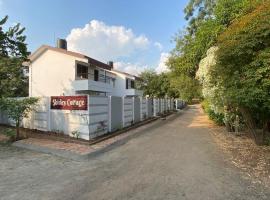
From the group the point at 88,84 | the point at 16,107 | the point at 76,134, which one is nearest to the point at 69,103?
the point at 76,134

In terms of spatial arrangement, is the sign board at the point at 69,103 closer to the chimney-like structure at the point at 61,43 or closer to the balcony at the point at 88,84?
the balcony at the point at 88,84

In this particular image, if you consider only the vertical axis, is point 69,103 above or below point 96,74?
below

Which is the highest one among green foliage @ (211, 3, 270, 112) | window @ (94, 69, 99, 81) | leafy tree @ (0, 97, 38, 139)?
window @ (94, 69, 99, 81)

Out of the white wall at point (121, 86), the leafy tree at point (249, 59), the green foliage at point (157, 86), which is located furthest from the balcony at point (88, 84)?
the green foliage at point (157, 86)

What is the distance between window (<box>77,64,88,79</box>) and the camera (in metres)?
27.9

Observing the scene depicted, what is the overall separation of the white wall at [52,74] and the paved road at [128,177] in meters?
16.8

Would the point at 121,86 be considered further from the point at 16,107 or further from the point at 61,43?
the point at 16,107

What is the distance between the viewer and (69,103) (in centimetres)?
1266

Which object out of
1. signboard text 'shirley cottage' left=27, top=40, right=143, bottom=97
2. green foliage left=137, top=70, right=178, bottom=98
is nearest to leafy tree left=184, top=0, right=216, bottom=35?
signboard text 'shirley cottage' left=27, top=40, right=143, bottom=97

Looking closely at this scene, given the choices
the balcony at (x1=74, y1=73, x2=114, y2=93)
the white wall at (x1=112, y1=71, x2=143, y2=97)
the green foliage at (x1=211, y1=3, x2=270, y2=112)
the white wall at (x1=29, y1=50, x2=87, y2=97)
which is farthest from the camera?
the white wall at (x1=112, y1=71, x2=143, y2=97)

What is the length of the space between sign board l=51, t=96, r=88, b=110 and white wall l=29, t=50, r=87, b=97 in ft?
43.9

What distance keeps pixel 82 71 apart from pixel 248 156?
22.0 metres

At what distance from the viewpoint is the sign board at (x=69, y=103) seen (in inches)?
475

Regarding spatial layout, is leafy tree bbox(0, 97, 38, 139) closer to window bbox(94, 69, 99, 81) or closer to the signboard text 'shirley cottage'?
the signboard text 'shirley cottage'
